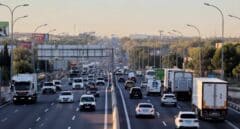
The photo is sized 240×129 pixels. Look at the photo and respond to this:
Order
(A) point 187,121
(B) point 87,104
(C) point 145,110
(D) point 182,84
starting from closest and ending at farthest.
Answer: (A) point 187,121 → (C) point 145,110 → (B) point 87,104 → (D) point 182,84

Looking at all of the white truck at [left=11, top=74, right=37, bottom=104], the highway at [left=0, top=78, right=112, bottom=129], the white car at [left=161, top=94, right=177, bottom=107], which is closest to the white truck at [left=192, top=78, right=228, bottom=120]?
the highway at [left=0, top=78, right=112, bottom=129]

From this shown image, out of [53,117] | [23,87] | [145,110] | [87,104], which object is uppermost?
[23,87]

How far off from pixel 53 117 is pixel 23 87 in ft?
49.3

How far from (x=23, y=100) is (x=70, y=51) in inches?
3935

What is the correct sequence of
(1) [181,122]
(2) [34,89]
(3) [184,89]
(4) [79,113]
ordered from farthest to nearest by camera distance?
(3) [184,89] → (2) [34,89] → (4) [79,113] → (1) [181,122]

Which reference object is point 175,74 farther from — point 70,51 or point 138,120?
point 70,51

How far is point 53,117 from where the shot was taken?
2025 inches

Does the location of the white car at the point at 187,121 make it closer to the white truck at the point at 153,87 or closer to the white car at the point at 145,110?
the white car at the point at 145,110

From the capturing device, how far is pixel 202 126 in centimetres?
4388

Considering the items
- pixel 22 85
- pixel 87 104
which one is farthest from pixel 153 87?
pixel 87 104

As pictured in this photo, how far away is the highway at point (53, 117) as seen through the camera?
44.2m

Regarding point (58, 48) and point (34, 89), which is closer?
point (34, 89)

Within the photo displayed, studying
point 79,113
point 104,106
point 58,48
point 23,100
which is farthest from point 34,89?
point 58,48

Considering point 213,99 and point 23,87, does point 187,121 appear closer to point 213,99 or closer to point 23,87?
point 213,99
